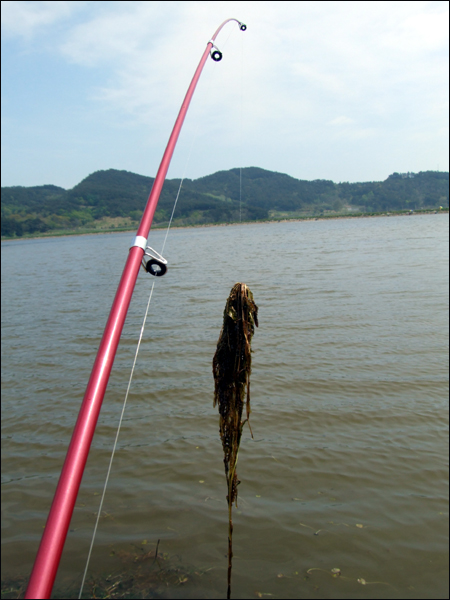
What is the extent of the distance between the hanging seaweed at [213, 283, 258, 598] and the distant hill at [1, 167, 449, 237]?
403 ft

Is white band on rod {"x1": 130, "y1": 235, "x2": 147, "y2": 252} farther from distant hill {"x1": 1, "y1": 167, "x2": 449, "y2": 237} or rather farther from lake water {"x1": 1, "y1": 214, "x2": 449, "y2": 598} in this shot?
distant hill {"x1": 1, "y1": 167, "x2": 449, "y2": 237}

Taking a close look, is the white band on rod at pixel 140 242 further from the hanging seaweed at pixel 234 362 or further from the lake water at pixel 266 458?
the lake water at pixel 266 458

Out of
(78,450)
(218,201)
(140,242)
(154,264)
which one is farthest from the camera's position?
(218,201)

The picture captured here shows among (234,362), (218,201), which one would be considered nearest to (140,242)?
(234,362)

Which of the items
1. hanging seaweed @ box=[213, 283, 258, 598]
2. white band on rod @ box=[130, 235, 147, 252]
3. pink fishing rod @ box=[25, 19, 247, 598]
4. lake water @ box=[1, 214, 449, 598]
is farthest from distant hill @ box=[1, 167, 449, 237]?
pink fishing rod @ box=[25, 19, 247, 598]

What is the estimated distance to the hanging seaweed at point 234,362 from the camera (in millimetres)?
2088

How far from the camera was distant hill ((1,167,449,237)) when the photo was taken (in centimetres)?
13821

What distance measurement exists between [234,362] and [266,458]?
385 cm

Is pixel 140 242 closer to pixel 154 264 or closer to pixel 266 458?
pixel 154 264

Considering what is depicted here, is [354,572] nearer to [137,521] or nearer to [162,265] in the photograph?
[137,521]

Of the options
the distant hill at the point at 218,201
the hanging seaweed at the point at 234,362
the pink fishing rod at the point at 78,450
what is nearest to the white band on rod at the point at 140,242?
the pink fishing rod at the point at 78,450

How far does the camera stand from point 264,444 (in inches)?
235

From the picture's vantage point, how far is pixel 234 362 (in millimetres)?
2195

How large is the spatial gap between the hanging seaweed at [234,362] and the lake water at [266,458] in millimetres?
2160
